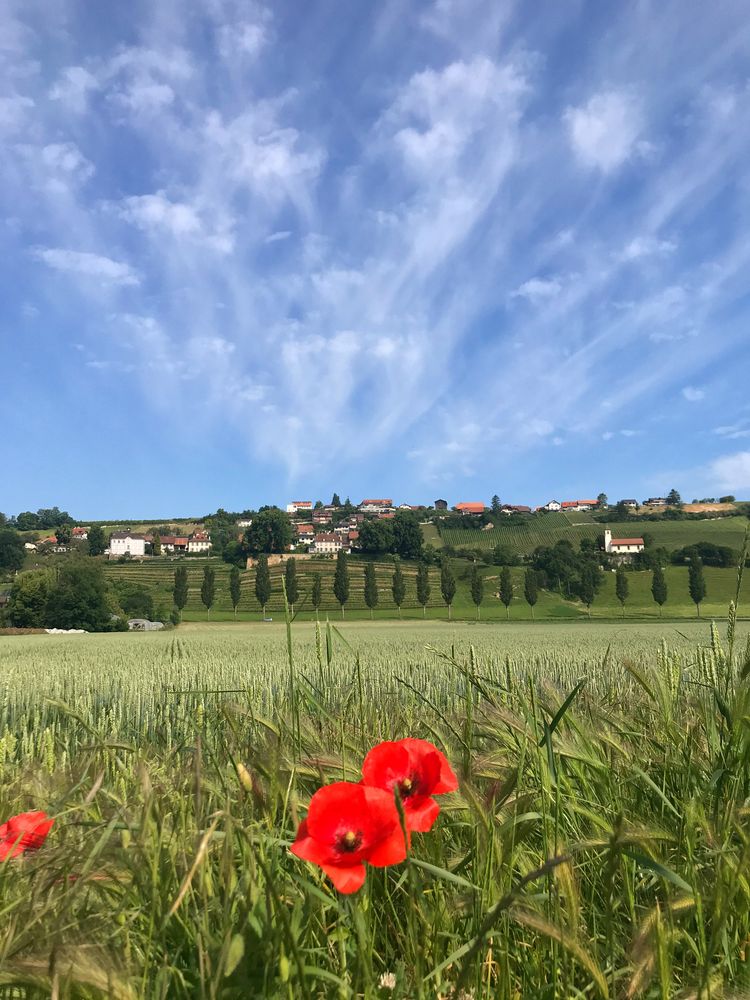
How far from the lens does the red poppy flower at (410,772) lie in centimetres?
131

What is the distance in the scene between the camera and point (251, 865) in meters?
1.12

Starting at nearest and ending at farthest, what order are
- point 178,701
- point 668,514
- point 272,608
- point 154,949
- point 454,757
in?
point 154,949, point 454,757, point 178,701, point 272,608, point 668,514

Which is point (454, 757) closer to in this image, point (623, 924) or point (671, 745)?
point (623, 924)

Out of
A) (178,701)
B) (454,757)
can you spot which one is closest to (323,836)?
(454,757)

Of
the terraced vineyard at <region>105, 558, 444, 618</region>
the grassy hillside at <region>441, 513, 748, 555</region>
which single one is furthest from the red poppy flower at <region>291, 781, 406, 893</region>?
the grassy hillside at <region>441, 513, 748, 555</region>

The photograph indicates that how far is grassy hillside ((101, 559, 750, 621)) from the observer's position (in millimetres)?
81688

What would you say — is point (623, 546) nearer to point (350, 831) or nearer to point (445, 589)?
point (445, 589)

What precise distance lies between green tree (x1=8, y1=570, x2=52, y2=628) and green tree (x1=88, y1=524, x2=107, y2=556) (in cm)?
8674

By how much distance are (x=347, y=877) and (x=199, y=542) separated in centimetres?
16740

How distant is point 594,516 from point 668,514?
17737 millimetres

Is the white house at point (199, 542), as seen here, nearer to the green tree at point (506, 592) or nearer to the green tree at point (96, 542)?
the green tree at point (96, 542)

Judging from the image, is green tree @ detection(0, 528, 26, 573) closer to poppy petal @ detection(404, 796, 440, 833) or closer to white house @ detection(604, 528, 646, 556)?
white house @ detection(604, 528, 646, 556)

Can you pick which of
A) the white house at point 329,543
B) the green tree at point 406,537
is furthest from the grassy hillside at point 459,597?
the white house at point 329,543

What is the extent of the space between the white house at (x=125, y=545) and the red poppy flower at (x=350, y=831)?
164m
